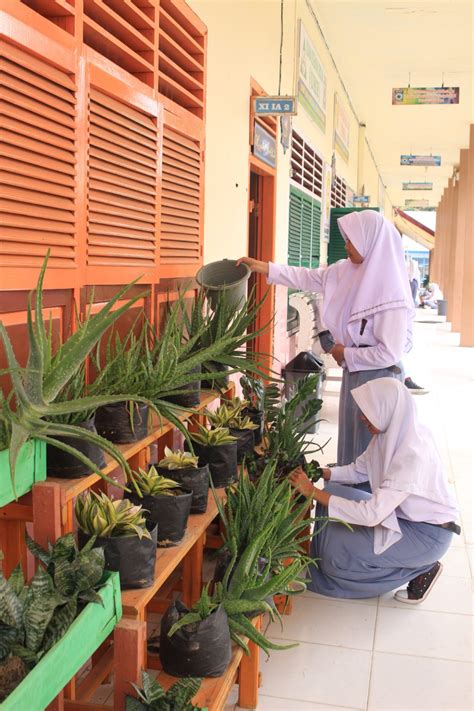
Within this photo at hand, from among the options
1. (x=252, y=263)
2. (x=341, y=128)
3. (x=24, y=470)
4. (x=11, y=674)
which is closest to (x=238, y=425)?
(x=252, y=263)

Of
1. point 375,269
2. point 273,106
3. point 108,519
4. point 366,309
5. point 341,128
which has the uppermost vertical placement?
point 341,128

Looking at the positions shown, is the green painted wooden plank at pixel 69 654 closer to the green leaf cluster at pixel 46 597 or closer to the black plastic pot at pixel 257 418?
the green leaf cluster at pixel 46 597

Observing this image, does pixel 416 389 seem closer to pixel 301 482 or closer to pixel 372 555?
pixel 372 555

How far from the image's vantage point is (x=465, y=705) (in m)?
2.86

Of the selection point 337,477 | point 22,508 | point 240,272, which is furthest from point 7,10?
point 337,477

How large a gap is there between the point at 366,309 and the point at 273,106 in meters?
1.76

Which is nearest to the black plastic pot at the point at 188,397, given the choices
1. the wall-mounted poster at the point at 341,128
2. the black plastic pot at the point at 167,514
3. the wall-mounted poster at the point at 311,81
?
the black plastic pot at the point at 167,514

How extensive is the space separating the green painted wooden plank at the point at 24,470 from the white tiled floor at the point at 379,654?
1.36 metres

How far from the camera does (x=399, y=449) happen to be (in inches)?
136

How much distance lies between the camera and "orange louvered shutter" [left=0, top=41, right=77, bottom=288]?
2162 millimetres

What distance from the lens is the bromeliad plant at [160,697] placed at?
75.0 inches

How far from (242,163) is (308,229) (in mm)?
3575

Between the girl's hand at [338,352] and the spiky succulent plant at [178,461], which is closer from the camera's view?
the spiky succulent plant at [178,461]

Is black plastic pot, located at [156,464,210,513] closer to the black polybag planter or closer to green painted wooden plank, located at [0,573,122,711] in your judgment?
the black polybag planter
